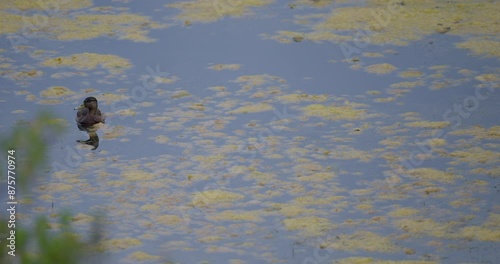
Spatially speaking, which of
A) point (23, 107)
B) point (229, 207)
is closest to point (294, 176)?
point (229, 207)

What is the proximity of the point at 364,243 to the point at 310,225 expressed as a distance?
360 mm

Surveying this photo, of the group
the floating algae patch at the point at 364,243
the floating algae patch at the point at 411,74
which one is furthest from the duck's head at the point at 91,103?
the floating algae patch at the point at 411,74

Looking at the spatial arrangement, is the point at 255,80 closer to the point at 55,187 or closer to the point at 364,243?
the point at 55,187

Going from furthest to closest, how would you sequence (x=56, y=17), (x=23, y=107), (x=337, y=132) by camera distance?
(x=56, y=17), (x=23, y=107), (x=337, y=132)

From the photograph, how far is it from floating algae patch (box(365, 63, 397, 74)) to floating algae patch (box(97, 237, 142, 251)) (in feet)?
10.2

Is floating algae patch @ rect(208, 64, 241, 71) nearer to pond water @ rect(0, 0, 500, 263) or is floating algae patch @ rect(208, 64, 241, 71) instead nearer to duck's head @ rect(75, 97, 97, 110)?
pond water @ rect(0, 0, 500, 263)

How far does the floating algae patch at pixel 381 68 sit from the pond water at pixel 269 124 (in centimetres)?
2

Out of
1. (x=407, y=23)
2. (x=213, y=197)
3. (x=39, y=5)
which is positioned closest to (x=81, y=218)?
(x=213, y=197)

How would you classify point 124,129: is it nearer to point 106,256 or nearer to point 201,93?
point 201,93

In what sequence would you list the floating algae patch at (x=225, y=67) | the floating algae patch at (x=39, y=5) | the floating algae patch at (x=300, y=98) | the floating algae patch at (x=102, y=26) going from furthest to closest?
the floating algae patch at (x=39, y=5)
the floating algae patch at (x=102, y=26)
the floating algae patch at (x=225, y=67)
the floating algae patch at (x=300, y=98)

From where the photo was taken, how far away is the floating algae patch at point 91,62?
7.66 metres

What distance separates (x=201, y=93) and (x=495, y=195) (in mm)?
2544

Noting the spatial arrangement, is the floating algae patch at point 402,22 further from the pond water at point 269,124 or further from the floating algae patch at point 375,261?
the floating algae patch at point 375,261

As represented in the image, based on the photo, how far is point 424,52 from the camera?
7.82 meters
